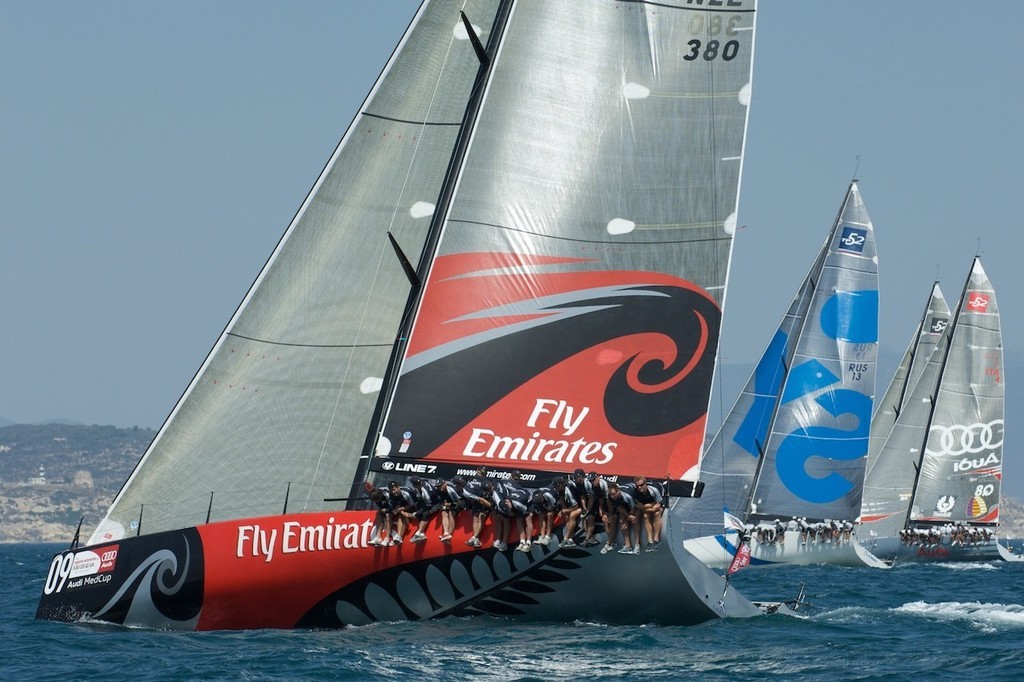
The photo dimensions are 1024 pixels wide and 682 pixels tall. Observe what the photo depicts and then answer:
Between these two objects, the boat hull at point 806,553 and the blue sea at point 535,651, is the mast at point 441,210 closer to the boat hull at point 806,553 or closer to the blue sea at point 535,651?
the blue sea at point 535,651

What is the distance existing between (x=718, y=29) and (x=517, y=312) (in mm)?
4097

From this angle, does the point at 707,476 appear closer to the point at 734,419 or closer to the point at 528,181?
the point at 734,419

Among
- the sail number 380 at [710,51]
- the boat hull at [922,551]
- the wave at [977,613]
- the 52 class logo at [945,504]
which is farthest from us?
the 52 class logo at [945,504]

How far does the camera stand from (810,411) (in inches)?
1560

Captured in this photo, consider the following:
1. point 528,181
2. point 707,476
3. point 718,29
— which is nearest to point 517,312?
point 528,181

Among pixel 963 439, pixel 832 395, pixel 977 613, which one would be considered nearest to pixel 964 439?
pixel 963 439

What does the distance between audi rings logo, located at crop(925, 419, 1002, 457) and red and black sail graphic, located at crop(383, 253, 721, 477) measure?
3267cm

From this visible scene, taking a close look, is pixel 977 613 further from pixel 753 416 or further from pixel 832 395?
pixel 832 395

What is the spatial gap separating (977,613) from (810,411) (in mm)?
18767

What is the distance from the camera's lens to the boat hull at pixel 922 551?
4738cm

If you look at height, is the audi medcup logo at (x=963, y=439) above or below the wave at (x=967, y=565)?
above

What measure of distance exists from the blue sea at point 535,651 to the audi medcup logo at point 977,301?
92.4 feet

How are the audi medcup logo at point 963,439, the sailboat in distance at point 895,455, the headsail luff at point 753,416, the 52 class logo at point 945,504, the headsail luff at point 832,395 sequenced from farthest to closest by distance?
the 52 class logo at point 945,504
the sailboat in distance at point 895,455
the audi medcup logo at point 963,439
the headsail luff at point 753,416
the headsail luff at point 832,395

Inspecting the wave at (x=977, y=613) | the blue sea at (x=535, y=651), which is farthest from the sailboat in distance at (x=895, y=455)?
the blue sea at (x=535, y=651)
